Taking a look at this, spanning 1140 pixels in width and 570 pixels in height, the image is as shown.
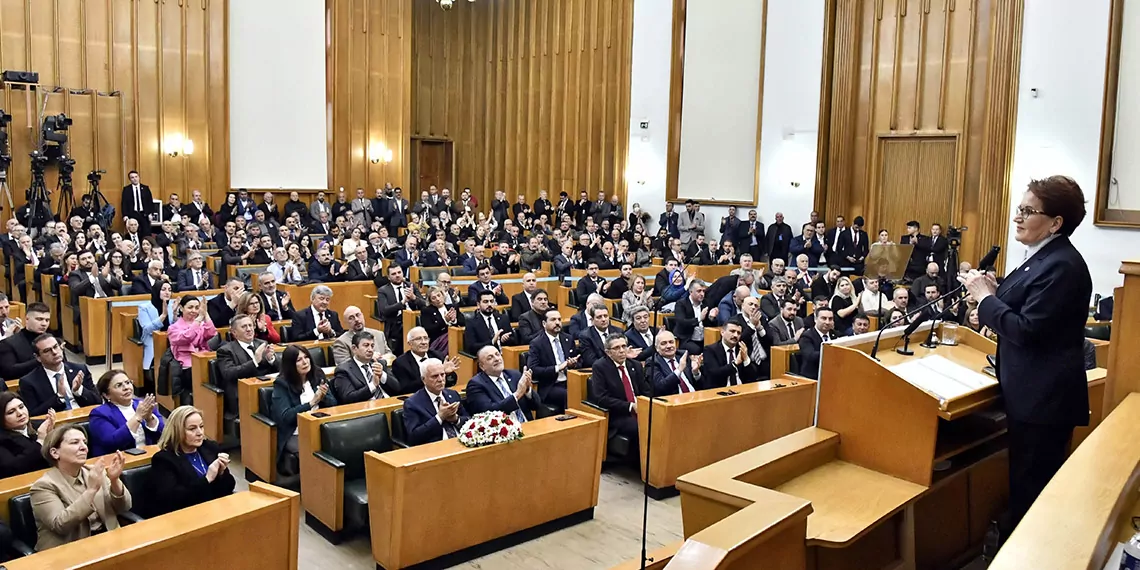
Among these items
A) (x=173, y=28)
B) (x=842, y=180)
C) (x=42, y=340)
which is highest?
(x=173, y=28)

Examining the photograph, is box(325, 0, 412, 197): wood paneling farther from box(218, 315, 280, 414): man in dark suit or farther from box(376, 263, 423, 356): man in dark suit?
box(218, 315, 280, 414): man in dark suit

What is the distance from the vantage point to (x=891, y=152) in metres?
13.6

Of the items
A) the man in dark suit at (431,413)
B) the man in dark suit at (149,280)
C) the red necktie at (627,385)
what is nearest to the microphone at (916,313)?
the man in dark suit at (431,413)

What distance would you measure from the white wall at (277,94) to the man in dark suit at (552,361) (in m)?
10.6

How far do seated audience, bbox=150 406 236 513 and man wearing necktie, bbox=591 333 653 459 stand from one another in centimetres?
244

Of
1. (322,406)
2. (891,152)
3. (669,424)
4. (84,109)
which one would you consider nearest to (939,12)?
(891,152)

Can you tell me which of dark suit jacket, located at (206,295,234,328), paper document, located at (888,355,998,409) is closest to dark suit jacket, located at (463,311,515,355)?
dark suit jacket, located at (206,295,234,328)

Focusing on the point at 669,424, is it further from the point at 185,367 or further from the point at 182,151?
the point at 182,151

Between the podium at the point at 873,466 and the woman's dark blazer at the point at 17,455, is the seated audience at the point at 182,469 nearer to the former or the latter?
the woman's dark blazer at the point at 17,455

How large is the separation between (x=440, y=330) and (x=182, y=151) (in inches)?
362

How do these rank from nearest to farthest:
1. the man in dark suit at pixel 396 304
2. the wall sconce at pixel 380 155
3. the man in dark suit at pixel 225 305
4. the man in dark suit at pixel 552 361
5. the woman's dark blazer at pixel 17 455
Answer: the woman's dark blazer at pixel 17 455 → the man in dark suit at pixel 552 361 → the man in dark suit at pixel 225 305 → the man in dark suit at pixel 396 304 → the wall sconce at pixel 380 155

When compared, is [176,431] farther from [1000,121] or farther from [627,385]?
[1000,121]

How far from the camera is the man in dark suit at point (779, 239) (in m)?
14.0

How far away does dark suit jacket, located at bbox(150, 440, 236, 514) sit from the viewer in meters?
3.74
